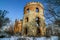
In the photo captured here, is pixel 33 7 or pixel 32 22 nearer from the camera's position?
pixel 32 22

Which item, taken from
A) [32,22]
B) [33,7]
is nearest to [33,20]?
[32,22]

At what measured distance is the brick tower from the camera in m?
17.7

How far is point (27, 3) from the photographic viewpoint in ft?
65.1

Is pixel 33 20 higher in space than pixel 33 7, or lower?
lower

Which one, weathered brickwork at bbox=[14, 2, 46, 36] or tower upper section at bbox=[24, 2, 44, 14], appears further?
tower upper section at bbox=[24, 2, 44, 14]

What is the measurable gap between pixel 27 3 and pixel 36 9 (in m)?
1.58

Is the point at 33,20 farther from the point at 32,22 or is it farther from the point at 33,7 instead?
the point at 33,7

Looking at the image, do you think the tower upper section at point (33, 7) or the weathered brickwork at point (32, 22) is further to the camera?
the tower upper section at point (33, 7)

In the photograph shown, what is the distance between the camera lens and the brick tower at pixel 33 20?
17.7 meters

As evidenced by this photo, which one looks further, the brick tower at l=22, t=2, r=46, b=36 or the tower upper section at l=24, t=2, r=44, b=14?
the tower upper section at l=24, t=2, r=44, b=14

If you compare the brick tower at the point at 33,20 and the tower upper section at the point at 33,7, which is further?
the tower upper section at the point at 33,7

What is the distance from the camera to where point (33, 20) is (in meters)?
18.6

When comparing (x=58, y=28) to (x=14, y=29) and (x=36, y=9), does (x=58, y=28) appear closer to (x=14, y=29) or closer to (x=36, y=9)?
(x=36, y=9)

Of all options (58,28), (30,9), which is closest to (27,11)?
(30,9)
